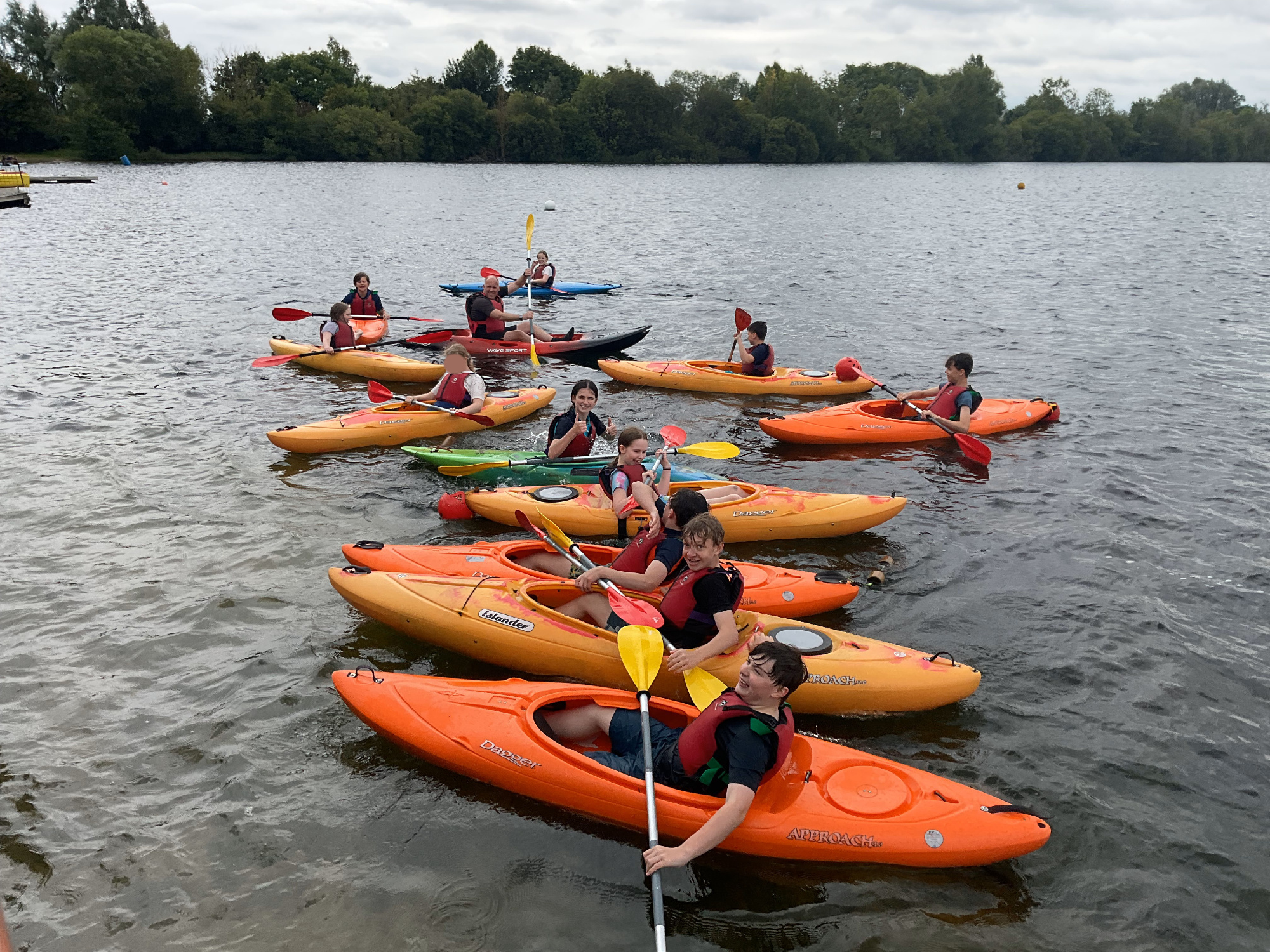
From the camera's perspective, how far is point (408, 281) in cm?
2256

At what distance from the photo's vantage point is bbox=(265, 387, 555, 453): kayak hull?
977 cm

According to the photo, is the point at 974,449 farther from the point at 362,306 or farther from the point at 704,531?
the point at 362,306

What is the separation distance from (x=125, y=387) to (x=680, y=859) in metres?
11.4

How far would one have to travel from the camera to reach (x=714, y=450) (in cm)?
837

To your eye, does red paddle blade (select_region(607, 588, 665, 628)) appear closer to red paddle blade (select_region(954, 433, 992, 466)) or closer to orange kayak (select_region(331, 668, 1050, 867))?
orange kayak (select_region(331, 668, 1050, 867))

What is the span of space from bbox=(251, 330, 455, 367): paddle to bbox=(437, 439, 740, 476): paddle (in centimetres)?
417

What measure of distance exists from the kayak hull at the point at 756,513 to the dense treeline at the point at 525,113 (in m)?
62.3

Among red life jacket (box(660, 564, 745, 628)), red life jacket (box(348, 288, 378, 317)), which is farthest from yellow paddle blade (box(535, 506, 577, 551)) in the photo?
red life jacket (box(348, 288, 378, 317))

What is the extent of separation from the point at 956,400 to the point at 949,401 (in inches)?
3.5

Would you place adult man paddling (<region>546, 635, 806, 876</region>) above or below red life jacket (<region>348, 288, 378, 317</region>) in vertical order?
below

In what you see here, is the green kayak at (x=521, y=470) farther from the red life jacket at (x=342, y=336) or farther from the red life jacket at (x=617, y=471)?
the red life jacket at (x=342, y=336)

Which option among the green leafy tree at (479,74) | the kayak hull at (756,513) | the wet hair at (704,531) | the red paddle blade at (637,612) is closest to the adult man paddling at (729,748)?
the red paddle blade at (637,612)

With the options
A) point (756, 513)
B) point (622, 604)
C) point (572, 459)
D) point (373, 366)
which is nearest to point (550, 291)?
point (373, 366)

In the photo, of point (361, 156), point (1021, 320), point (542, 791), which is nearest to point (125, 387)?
point (542, 791)
